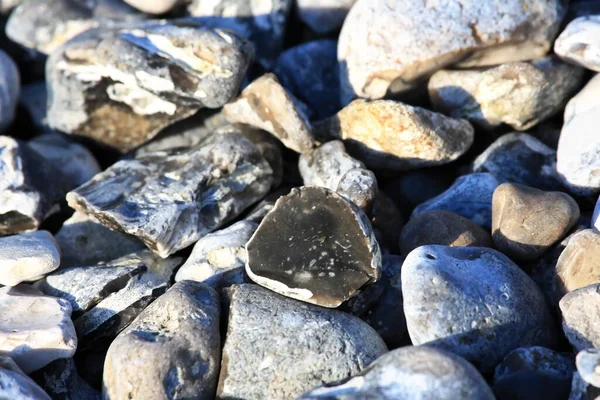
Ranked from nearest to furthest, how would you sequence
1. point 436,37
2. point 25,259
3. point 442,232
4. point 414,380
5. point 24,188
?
1. point 414,380
2. point 25,259
3. point 442,232
4. point 24,188
5. point 436,37

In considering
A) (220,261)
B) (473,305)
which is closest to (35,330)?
(220,261)

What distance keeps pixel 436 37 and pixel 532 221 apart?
1010 millimetres

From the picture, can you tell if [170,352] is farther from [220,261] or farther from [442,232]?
[442,232]

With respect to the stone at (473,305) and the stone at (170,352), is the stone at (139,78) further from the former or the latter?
the stone at (473,305)

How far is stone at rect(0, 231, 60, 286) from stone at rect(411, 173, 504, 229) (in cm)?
150

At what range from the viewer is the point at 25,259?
2.46m

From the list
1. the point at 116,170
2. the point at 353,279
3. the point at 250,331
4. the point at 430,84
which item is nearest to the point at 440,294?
the point at 353,279

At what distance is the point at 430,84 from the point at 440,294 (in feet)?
4.37

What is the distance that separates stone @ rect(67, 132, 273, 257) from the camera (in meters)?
2.66

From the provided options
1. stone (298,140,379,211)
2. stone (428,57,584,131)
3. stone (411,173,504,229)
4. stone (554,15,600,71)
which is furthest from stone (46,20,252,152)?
stone (554,15,600,71)

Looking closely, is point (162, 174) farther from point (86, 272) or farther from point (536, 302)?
point (536, 302)

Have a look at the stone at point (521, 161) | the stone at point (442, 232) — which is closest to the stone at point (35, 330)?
the stone at point (442, 232)

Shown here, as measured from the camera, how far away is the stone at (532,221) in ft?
8.25

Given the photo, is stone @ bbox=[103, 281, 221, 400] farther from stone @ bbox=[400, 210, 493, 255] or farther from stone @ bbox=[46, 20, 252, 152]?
stone @ bbox=[46, 20, 252, 152]
